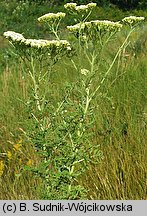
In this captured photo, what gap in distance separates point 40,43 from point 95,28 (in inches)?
14.2

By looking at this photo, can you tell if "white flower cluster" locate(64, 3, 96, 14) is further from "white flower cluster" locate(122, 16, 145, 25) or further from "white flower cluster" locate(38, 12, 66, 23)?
"white flower cluster" locate(122, 16, 145, 25)

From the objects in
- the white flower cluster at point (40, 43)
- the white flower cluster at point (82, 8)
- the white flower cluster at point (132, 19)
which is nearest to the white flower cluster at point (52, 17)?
the white flower cluster at point (82, 8)

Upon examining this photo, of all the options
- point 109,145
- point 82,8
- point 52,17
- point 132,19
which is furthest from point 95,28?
point 109,145

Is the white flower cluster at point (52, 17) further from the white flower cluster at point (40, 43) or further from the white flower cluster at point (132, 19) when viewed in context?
the white flower cluster at point (132, 19)

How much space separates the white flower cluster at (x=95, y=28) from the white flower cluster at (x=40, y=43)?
0.13 metres

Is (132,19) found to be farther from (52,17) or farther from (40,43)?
(40,43)

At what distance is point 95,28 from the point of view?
9.01ft

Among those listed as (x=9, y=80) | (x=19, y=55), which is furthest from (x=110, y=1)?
(x=19, y=55)

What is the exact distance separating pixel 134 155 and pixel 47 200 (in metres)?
0.86

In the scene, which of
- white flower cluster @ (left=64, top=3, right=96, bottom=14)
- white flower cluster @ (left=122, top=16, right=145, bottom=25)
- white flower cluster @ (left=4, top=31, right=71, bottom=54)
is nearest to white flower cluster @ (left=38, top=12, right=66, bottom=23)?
white flower cluster @ (left=64, top=3, right=96, bottom=14)

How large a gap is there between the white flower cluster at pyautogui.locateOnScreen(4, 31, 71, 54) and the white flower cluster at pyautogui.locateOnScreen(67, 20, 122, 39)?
13cm

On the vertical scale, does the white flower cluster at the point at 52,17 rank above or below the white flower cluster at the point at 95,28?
above

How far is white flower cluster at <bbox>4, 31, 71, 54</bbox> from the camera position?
2.58 m

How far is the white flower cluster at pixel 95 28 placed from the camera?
8.96ft
